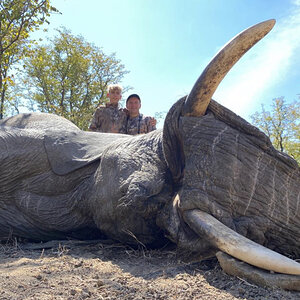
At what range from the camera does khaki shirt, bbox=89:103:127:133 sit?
6146 millimetres

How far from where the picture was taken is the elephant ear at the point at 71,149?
→ 3424 mm

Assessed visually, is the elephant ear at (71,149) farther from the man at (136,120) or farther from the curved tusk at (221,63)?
the man at (136,120)

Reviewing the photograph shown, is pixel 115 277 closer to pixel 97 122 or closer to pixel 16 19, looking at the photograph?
pixel 97 122

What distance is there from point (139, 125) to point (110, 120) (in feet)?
1.69

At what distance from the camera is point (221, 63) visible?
2551 millimetres

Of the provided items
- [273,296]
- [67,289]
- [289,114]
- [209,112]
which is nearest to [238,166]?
[209,112]

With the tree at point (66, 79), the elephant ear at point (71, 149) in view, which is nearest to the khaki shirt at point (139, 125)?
the elephant ear at point (71, 149)

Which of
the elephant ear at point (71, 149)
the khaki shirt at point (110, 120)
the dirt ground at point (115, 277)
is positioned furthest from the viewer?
the khaki shirt at point (110, 120)

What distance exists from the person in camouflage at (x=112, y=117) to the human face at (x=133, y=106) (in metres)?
0.11

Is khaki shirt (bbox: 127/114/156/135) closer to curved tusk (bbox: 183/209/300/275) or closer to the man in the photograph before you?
the man

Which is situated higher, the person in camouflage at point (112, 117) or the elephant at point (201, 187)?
the person in camouflage at point (112, 117)

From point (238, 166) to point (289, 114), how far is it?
18393mm

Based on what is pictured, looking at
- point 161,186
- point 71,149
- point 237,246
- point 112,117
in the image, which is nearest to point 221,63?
point 161,186

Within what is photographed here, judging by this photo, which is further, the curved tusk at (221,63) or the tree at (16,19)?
the tree at (16,19)
